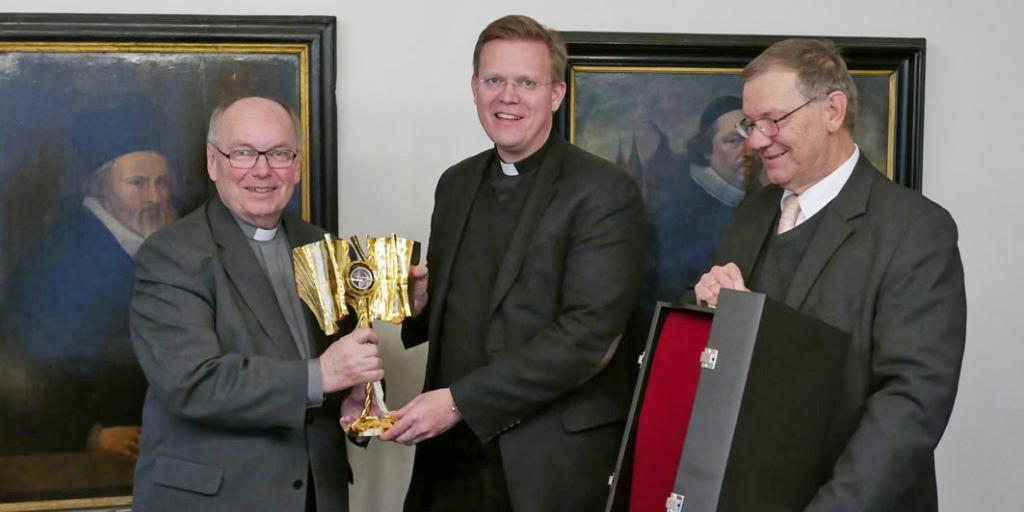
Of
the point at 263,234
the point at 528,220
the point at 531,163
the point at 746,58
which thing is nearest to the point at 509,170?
the point at 531,163

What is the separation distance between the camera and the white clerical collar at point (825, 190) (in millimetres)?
3082

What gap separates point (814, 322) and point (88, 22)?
2.76 meters

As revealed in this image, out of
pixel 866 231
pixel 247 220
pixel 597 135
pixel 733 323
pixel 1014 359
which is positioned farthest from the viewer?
pixel 1014 359

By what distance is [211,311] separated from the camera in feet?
10.8

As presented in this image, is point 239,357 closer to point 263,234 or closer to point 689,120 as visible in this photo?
point 263,234

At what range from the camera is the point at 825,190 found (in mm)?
3098

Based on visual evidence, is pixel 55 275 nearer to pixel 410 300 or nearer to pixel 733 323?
pixel 410 300

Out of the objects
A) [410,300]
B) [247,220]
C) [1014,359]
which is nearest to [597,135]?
[410,300]

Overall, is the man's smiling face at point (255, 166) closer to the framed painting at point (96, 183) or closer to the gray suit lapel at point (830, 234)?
the framed painting at point (96, 183)

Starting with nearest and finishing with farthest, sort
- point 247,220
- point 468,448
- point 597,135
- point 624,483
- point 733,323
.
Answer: point 733,323 < point 624,483 < point 247,220 < point 468,448 < point 597,135

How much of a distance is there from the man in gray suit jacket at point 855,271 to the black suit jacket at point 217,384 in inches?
45.2

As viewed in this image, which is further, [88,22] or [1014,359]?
[1014,359]

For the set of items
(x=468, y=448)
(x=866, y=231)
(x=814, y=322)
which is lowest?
(x=468, y=448)

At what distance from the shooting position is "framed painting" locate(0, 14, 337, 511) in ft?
13.8
